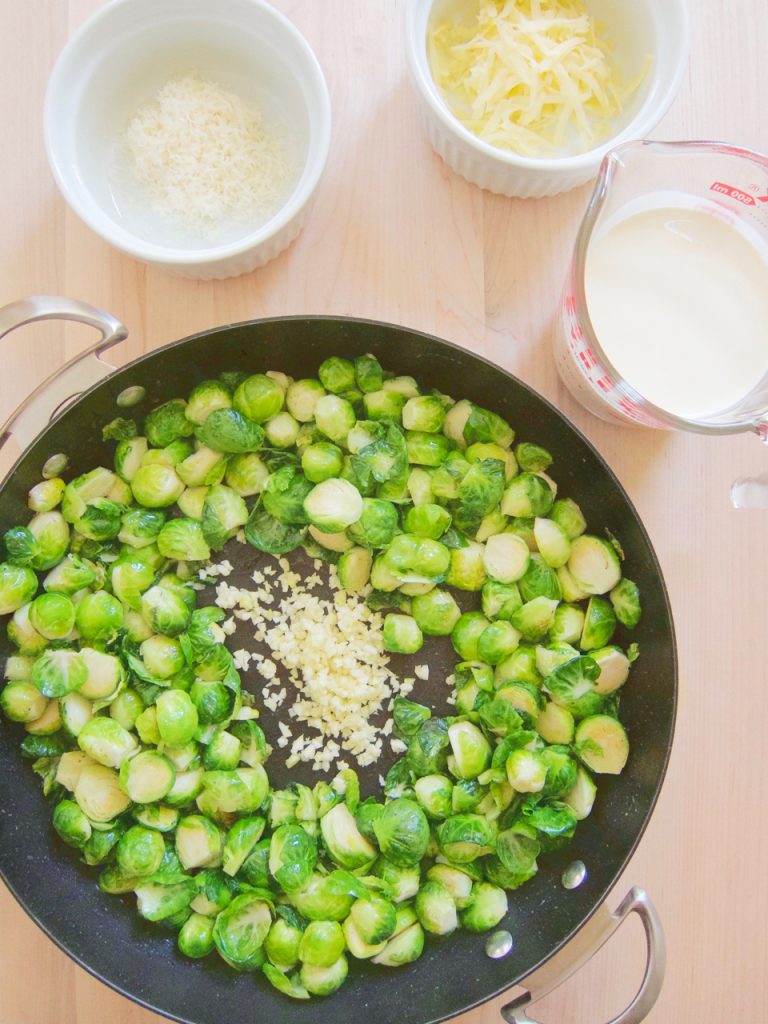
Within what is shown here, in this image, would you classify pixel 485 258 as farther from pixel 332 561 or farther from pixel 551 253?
pixel 332 561

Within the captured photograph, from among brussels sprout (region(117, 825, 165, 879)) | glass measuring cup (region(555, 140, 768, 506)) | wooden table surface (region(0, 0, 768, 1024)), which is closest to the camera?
glass measuring cup (region(555, 140, 768, 506))

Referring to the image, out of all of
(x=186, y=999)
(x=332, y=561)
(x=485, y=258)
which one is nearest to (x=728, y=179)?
(x=485, y=258)

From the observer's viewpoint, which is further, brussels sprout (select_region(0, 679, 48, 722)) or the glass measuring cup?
brussels sprout (select_region(0, 679, 48, 722))

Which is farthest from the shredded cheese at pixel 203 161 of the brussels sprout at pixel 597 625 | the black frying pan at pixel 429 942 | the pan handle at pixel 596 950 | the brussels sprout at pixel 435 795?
the pan handle at pixel 596 950

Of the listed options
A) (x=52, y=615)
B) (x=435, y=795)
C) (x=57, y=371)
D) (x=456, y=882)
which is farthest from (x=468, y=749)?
(x=57, y=371)

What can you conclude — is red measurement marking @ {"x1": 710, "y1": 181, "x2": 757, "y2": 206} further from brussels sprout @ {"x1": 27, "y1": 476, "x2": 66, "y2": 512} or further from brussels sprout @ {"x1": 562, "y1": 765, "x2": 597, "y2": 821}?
brussels sprout @ {"x1": 27, "y1": 476, "x2": 66, "y2": 512}

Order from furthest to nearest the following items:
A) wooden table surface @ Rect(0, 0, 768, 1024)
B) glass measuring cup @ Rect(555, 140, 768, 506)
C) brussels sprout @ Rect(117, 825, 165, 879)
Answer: wooden table surface @ Rect(0, 0, 768, 1024), brussels sprout @ Rect(117, 825, 165, 879), glass measuring cup @ Rect(555, 140, 768, 506)

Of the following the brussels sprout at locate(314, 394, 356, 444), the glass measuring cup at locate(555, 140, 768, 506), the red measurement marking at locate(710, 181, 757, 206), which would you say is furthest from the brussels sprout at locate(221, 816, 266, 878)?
the red measurement marking at locate(710, 181, 757, 206)
